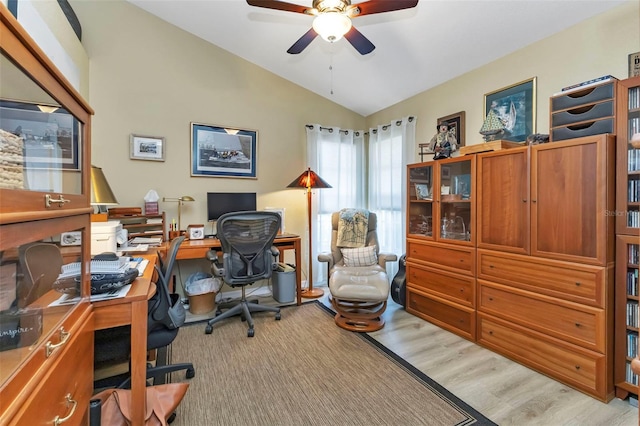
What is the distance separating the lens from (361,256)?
10.7ft

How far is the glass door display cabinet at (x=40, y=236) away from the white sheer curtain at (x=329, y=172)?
2.89 m

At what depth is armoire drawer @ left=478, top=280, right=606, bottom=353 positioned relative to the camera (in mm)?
1749

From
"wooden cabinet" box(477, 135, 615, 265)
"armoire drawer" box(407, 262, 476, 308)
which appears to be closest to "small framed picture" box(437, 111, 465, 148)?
"wooden cabinet" box(477, 135, 615, 265)

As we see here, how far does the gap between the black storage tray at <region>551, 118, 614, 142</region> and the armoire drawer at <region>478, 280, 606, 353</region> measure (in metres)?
1.08

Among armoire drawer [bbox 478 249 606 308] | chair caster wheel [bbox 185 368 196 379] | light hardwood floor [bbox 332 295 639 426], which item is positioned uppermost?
armoire drawer [bbox 478 249 606 308]

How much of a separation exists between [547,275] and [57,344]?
2.54 metres

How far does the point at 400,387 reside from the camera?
181 centimetres

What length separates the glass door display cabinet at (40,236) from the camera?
0.59 meters

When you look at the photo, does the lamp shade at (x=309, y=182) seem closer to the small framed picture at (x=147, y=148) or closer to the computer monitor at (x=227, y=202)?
the computer monitor at (x=227, y=202)

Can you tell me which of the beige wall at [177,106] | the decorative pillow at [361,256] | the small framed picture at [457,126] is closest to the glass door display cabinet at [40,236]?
the beige wall at [177,106]

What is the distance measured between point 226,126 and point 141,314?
2.65m

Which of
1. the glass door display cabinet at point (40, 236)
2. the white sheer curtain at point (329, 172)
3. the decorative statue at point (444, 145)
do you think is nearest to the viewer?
the glass door display cabinet at point (40, 236)

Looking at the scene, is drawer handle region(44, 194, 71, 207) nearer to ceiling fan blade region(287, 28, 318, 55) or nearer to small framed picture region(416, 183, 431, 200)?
ceiling fan blade region(287, 28, 318, 55)

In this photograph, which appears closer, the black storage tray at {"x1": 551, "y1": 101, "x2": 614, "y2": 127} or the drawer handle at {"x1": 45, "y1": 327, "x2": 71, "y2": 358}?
the drawer handle at {"x1": 45, "y1": 327, "x2": 71, "y2": 358}
